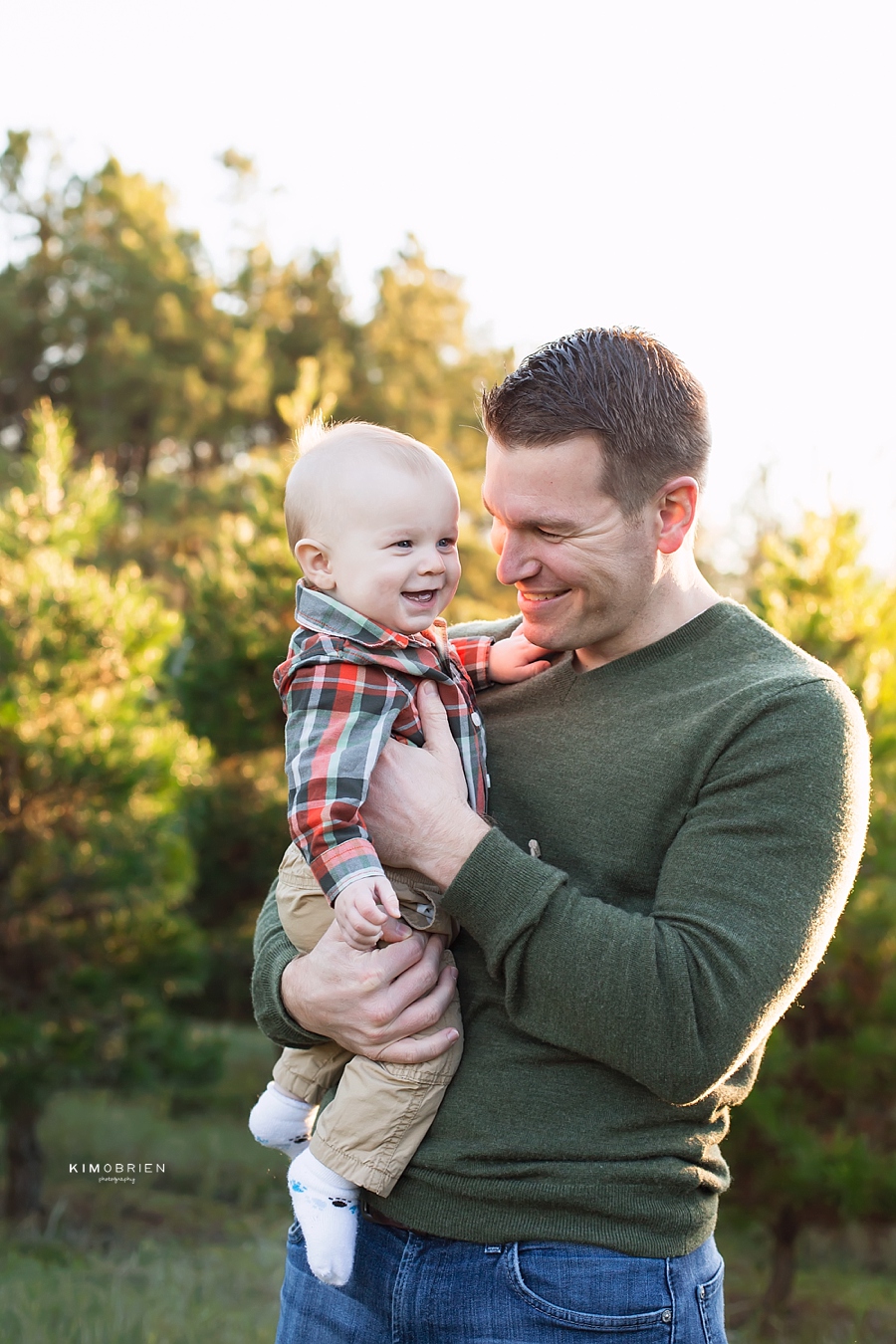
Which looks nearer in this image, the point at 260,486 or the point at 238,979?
the point at 260,486

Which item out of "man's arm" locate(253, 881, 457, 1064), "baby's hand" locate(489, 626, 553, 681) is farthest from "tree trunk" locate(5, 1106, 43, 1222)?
"baby's hand" locate(489, 626, 553, 681)

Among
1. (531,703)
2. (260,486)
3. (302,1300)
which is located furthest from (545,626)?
(260,486)

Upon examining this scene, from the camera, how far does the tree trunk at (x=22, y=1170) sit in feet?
19.1

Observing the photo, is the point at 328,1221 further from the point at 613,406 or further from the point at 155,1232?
the point at 155,1232

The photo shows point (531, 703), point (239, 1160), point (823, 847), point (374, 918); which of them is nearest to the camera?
point (823, 847)

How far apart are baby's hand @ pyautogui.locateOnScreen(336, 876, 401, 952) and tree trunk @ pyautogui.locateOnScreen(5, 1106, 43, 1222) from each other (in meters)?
4.93

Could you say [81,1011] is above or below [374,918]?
below

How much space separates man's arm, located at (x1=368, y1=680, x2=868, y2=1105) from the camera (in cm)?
144

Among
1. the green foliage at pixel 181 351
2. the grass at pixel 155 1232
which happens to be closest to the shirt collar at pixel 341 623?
the grass at pixel 155 1232

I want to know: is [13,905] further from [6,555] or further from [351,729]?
[351,729]

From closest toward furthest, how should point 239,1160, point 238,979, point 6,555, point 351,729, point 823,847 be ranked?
point 823,847, point 351,729, point 6,555, point 239,1160, point 238,979

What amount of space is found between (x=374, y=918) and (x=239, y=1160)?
21.0 feet

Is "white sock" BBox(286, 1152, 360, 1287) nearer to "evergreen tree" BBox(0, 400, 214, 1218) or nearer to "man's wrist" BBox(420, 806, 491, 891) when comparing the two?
"man's wrist" BBox(420, 806, 491, 891)

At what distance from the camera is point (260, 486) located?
6594 mm
